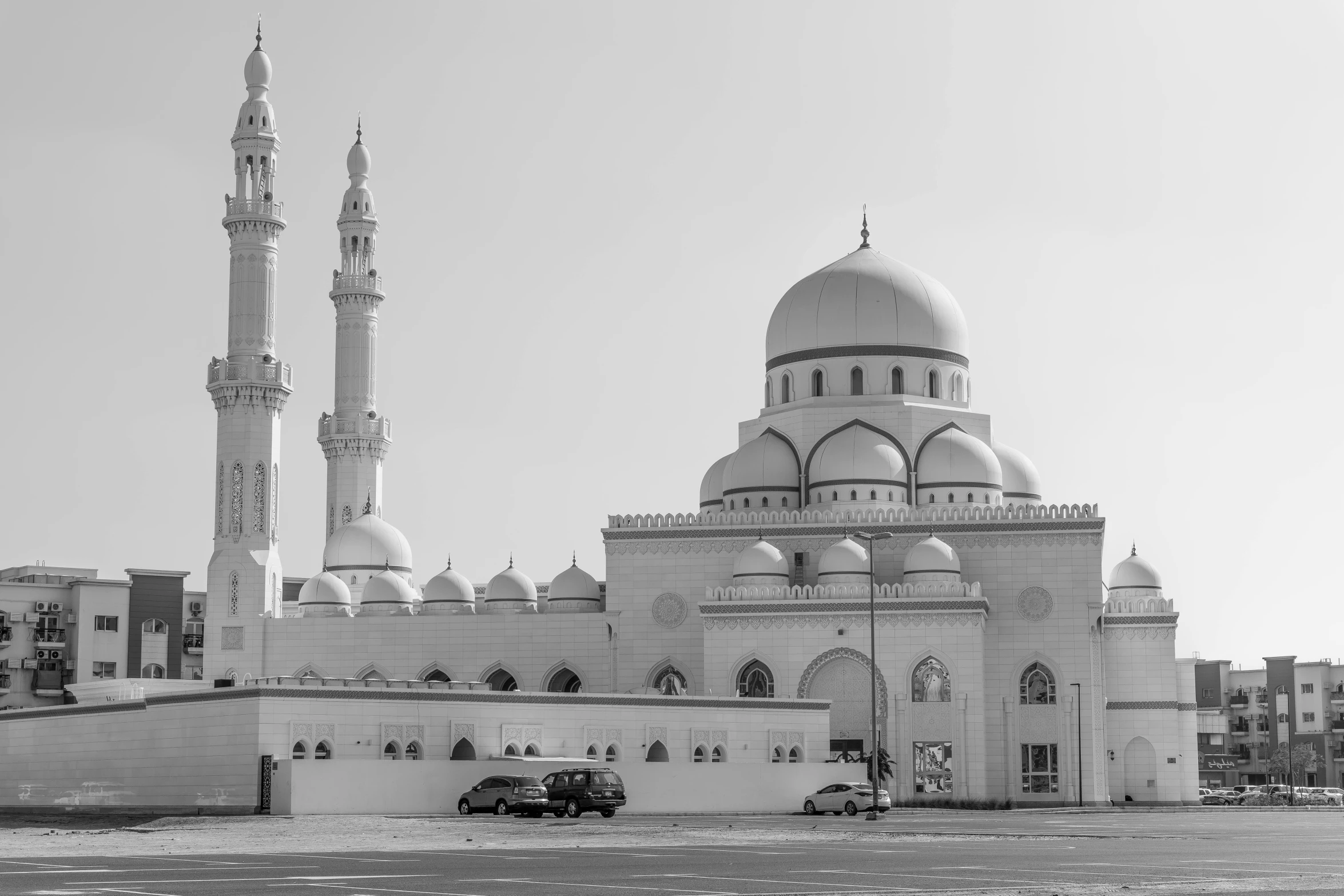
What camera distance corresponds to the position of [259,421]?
63.3 meters

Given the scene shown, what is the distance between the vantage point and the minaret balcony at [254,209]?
2525 inches

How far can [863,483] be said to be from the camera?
62.0m

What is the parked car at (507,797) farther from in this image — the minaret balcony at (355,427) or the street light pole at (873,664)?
the minaret balcony at (355,427)

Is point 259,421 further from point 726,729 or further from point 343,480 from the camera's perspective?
point 726,729

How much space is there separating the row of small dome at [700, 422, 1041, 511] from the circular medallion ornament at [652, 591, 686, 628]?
4.08m

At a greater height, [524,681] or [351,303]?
[351,303]

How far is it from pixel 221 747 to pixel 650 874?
25861 millimetres

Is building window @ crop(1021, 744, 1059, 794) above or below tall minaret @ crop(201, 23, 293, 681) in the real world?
below

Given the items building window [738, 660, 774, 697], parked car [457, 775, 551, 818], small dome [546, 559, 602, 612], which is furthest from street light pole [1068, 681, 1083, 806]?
parked car [457, 775, 551, 818]

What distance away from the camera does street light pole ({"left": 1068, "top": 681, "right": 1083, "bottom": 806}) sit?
5725 centimetres

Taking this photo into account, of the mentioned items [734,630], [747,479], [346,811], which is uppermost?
[747,479]

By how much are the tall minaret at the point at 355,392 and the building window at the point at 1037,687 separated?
27.4 m

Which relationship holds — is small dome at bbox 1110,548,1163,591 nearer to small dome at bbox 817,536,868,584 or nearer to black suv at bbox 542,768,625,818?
small dome at bbox 817,536,868,584

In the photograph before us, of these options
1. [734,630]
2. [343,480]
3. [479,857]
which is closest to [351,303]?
[343,480]
